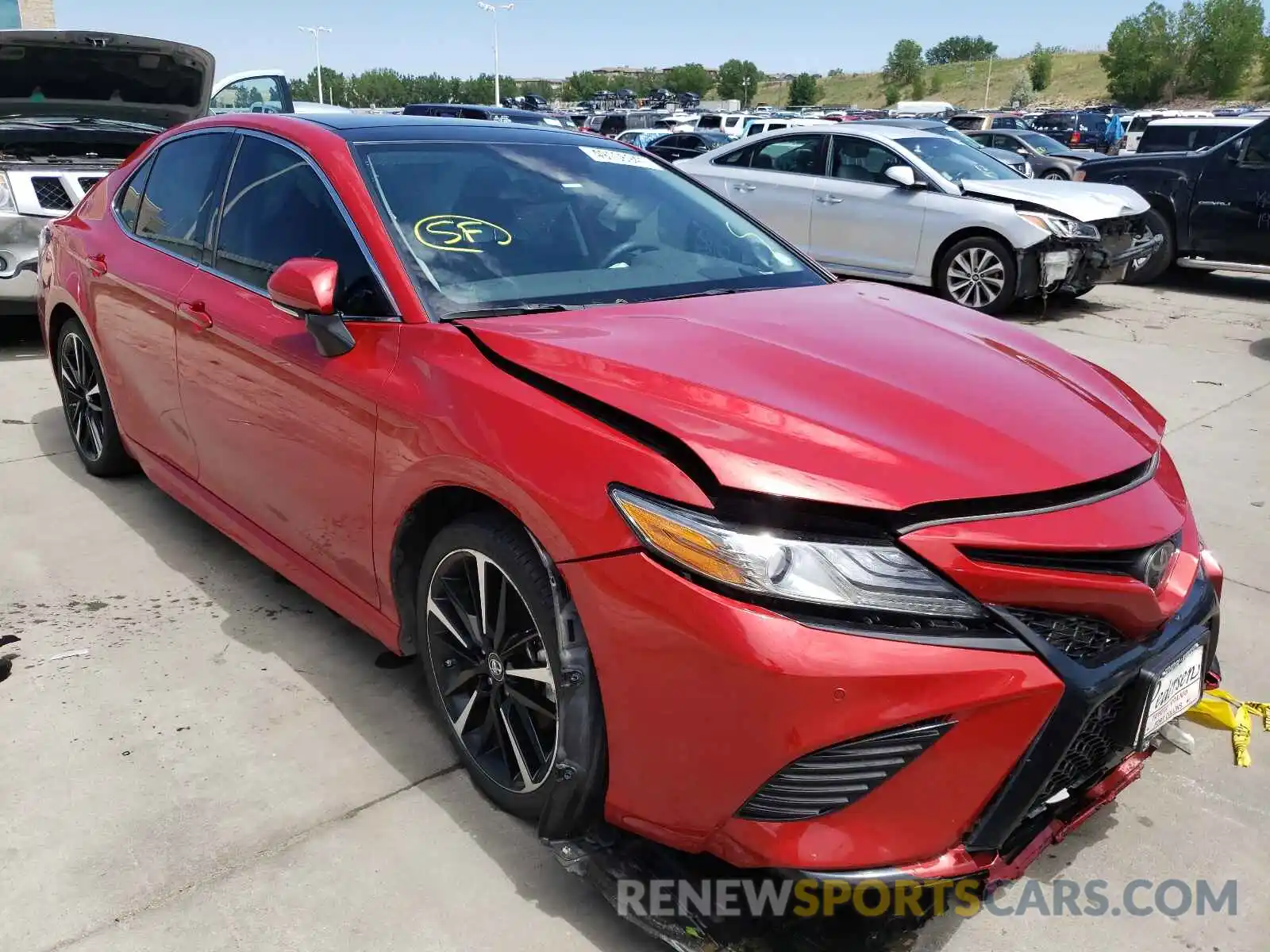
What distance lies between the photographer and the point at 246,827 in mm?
2486

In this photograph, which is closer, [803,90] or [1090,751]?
[1090,751]

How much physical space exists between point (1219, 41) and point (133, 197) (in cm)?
9324

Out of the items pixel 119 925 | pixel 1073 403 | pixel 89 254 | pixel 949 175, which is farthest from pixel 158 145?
pixel 949 175

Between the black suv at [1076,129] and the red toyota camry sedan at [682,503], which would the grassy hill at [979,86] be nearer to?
the black suv at [1076,129]

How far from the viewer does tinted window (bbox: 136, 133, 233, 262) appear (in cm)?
354

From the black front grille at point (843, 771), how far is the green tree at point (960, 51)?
14788 cm

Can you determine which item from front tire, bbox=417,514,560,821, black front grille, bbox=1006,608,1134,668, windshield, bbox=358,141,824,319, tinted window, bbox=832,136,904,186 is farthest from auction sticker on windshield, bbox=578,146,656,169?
tinted window, bbox=832,136,904,186

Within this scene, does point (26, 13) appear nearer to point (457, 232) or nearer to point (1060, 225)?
point (1060, 225)

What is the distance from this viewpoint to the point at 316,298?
2.57 metres

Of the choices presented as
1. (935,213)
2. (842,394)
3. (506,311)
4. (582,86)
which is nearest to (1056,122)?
(935,213)

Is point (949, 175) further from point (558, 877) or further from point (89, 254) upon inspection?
point (558, 877)

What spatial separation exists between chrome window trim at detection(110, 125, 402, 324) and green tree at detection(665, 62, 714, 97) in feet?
430

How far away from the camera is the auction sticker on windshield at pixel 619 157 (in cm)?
346

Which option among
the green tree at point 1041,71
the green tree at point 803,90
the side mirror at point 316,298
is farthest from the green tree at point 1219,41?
the side mirror at point 316,298
